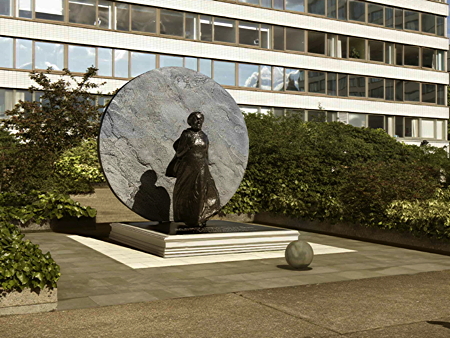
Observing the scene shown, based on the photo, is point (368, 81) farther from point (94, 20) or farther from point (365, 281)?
point (365, 281)

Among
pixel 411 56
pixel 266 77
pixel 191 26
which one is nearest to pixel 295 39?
pixel 266 77

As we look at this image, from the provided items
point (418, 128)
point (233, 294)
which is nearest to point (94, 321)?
point (233, 294)

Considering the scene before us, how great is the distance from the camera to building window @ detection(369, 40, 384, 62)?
4403 cm

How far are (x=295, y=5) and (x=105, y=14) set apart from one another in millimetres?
13783

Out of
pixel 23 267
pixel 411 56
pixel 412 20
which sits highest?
pixel 412 20

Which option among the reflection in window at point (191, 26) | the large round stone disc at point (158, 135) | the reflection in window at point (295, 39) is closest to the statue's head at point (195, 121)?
the large round stone disc at point (158, 135)

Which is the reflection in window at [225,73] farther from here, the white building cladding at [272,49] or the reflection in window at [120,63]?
the reflection in window at [120,63]

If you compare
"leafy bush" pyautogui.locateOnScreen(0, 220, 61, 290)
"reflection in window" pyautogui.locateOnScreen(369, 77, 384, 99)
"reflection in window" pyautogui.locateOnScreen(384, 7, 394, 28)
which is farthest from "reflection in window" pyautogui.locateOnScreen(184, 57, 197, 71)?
"leafy bush" pyautogui.locateOnScreen(0, 220, 61, 290)

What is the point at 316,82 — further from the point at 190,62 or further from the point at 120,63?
the point at 120,63

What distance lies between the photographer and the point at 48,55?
32375mm

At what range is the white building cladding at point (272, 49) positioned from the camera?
1277 inches

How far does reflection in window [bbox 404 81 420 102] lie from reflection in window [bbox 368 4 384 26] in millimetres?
5439

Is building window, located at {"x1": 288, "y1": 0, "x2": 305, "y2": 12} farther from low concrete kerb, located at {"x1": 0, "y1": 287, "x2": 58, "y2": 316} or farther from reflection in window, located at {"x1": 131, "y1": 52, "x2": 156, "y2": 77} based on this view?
low concrete kerb, located at {"x1": 0, "y1": 287, "x2": 58, "y2": 316}

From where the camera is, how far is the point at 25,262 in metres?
7.00
